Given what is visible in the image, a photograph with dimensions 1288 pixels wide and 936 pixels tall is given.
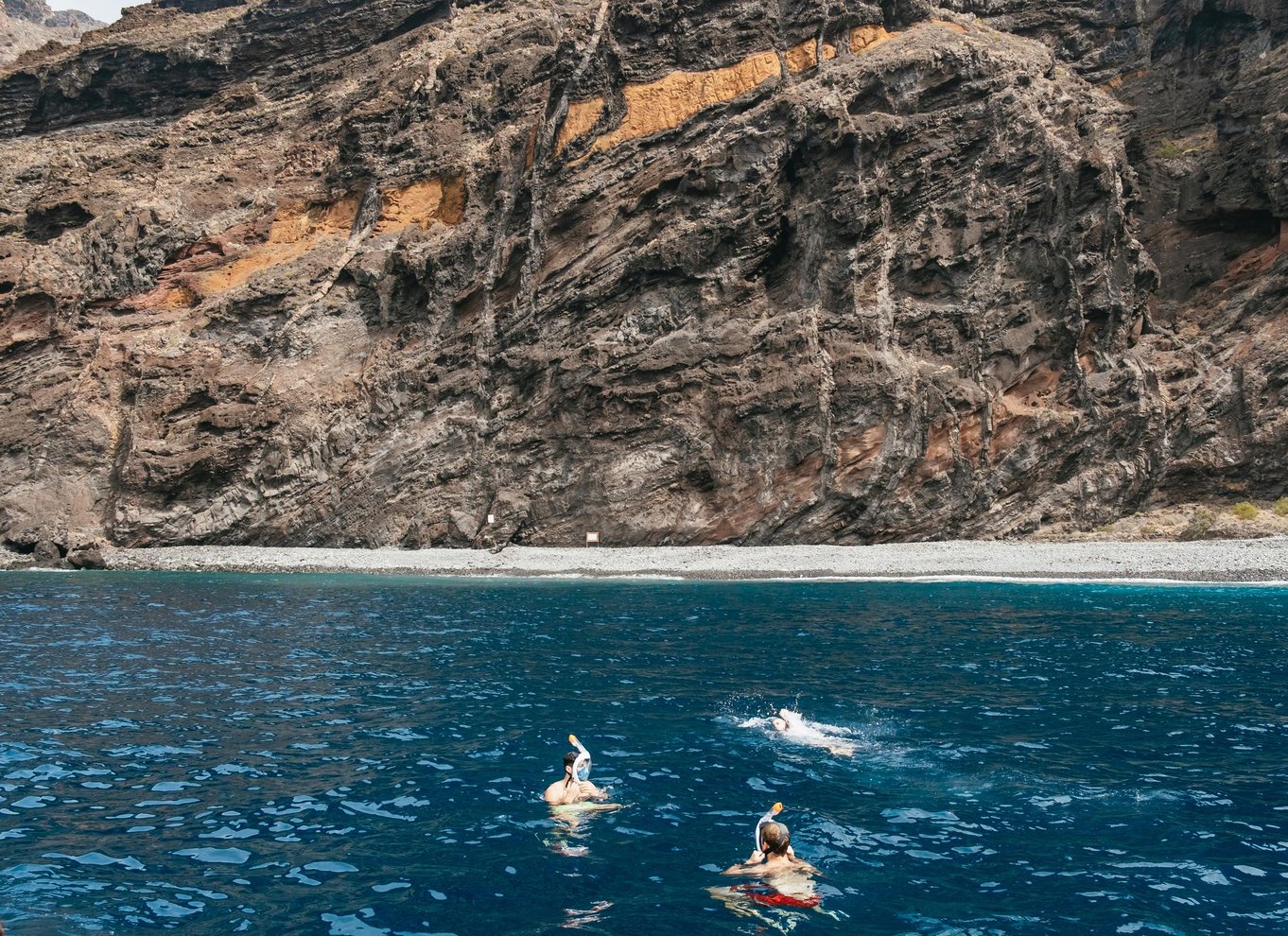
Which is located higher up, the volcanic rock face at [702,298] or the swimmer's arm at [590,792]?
the volcanic rock face at [702,298]

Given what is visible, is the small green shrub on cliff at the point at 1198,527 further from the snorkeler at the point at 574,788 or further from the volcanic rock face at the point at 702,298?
the snorkeler at the point at 574,788

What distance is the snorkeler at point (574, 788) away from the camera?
452 inches

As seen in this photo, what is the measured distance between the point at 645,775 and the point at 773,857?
3817mm

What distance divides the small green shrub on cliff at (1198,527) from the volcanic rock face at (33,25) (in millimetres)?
150155

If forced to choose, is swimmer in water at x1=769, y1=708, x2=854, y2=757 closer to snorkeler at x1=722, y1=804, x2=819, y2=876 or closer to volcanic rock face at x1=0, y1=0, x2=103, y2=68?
snorkeler at x1=722, y1=804, x2=819, y2=876

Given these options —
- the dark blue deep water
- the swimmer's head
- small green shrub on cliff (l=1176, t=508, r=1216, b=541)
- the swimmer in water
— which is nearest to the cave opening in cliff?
small green shrub on cliff (l=1176, t=508, r=1216, b=541)

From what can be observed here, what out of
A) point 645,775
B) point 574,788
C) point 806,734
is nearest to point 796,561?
point 806,734

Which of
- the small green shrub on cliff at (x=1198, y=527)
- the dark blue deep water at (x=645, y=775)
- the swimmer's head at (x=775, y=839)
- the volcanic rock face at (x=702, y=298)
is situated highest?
the volcanic rock face at (x=702, y=298)

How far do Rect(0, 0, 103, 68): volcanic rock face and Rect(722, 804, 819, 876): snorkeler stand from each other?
6249 inches

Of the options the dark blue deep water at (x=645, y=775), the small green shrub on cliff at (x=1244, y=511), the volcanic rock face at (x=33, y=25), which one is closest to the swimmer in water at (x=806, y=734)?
the dark blue deep water at (x=645, y=775)

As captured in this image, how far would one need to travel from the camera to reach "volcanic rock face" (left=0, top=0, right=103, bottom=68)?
138 m

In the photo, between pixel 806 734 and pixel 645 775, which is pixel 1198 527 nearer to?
pixel 806 734

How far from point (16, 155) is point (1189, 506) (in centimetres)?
7658

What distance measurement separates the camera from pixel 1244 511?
3866 cm
